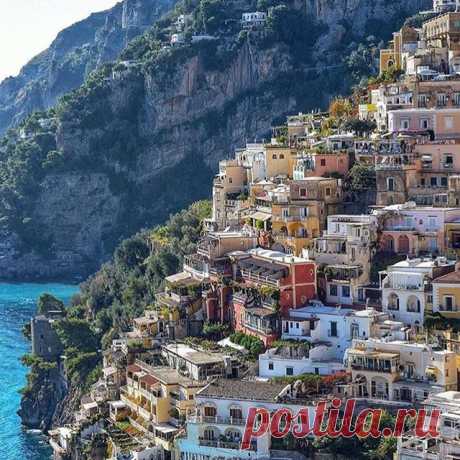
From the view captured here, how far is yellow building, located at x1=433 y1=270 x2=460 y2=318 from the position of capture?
43.9 m

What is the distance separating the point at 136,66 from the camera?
127562 mm

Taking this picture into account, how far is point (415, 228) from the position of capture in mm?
48906

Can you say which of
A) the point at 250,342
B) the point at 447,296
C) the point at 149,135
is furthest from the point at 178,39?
the point at 447,296

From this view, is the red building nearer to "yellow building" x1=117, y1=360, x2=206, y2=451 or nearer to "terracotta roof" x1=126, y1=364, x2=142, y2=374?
"yellow building" x1=117, y1=360, x2=206, y2=451

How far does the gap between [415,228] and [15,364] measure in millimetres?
35673

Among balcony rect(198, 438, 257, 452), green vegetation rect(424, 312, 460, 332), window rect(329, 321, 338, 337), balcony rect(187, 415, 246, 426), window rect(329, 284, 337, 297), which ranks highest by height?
window rect(329, 284, 337, 297)

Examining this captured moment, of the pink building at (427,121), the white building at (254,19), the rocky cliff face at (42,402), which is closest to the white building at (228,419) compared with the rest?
the pink building at (427,121)

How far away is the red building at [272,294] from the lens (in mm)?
47344

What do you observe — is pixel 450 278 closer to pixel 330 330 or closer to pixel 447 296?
pixel 447 296

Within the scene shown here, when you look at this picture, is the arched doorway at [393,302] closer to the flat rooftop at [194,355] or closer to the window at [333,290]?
the window at [333,290]

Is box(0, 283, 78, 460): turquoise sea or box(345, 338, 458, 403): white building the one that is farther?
box(0, 283, 78, 460): turquoise sea

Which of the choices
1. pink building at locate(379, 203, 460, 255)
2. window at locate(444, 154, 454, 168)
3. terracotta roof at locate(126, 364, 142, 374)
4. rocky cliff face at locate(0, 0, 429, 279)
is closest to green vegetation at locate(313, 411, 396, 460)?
pink building at locate(379, 203, 460, 255)

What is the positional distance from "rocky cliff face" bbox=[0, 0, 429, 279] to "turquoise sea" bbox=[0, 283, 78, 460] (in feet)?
38.0

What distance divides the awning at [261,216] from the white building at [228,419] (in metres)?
12.4
